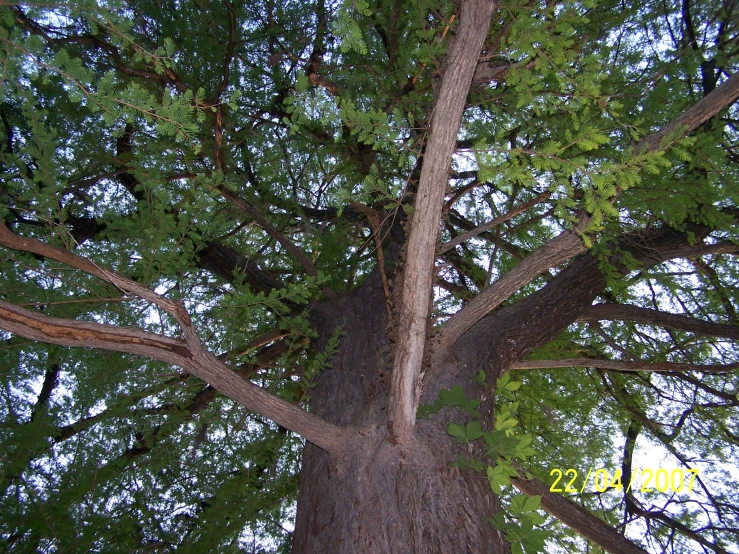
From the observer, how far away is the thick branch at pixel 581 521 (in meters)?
2.52

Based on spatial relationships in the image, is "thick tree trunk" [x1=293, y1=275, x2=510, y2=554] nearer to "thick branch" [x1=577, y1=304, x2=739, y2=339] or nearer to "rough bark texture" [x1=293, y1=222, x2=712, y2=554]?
"rough bark texture" [x1=293, y1=222, x2=712, y2=554]

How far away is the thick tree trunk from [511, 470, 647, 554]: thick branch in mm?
642

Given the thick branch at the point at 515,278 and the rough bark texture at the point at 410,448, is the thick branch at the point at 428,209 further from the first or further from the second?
the thick branch at the point at 515,278

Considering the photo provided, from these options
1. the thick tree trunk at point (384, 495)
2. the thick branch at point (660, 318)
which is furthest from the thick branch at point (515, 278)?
the thick branch at point (660, 318)

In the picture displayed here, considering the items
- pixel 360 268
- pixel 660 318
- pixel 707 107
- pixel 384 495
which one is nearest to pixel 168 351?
pixel 384 495

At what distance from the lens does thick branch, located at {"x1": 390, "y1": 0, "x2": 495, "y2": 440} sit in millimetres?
1525

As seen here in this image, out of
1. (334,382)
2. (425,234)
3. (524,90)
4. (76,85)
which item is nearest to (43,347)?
(334,382)

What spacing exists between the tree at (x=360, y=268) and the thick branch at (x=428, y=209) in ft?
0.04

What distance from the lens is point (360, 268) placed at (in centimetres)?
445

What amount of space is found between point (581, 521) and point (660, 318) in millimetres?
1587

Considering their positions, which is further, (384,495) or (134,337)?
(384,495)

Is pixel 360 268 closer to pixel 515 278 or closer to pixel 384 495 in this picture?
pixel 515 278

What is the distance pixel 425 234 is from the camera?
1.75 metres

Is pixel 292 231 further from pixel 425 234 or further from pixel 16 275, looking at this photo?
pixel 425 234
